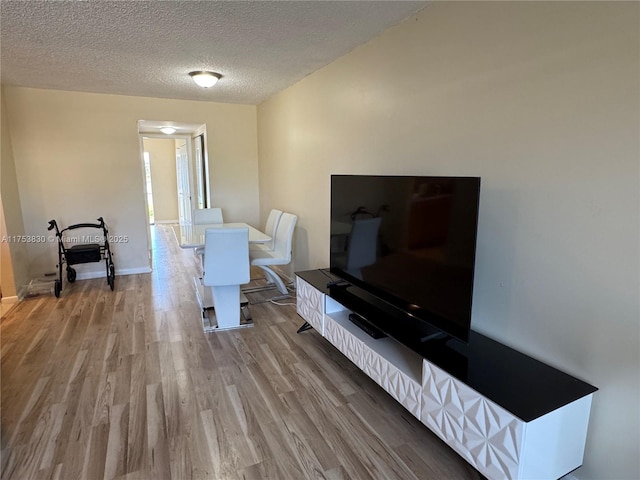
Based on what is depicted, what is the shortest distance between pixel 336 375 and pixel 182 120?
4.09m

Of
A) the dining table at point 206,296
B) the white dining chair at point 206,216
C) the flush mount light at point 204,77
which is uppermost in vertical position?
the flush mount light at point 204,77

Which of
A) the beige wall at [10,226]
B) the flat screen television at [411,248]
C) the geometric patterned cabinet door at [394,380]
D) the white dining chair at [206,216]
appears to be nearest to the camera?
the flat screen television at [411,248]

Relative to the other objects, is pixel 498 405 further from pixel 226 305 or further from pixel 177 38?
pixel 177 38

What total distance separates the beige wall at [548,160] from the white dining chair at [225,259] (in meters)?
1.43

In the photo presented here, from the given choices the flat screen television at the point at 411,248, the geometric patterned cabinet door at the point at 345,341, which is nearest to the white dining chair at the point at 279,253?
the flat screen television at the point at 411,248

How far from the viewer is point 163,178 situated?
9.75 metres

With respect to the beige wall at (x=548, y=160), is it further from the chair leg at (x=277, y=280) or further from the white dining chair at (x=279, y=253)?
the chair leg at (x=277, y=280)

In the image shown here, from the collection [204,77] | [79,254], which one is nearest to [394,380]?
[204,77]

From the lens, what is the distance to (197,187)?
676cm

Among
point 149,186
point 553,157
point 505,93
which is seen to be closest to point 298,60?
point 505,93

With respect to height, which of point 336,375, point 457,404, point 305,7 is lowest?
point 336,375

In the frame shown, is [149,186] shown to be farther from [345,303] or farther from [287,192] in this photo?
[345,303]

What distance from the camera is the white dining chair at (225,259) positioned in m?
2.99

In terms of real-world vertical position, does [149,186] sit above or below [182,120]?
below
